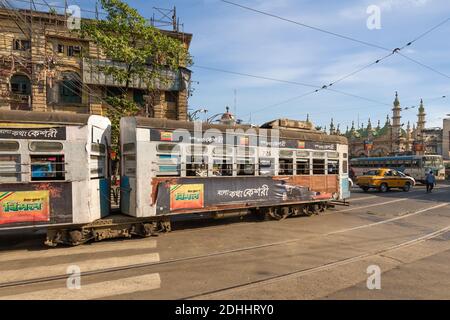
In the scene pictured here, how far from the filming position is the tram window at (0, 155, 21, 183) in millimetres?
6738

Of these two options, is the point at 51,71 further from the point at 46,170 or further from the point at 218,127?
the point at 218,127

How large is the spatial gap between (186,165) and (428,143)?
300ft

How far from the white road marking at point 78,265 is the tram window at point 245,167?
412 centimetres

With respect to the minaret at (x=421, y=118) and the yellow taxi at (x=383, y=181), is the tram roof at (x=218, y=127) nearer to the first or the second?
the yellow taxi at (x=383, y=181)

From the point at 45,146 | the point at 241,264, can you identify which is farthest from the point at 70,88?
the point at 241,264

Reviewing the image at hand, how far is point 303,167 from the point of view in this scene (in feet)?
37.5

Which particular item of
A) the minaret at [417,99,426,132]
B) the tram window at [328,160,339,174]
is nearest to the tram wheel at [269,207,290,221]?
the tram window at [328,160,339,174]

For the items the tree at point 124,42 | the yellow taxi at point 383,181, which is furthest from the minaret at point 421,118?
the tree at point 124,42

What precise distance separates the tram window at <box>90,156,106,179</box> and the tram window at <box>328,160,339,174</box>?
29.2 feet

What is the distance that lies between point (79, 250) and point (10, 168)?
252 centimetres

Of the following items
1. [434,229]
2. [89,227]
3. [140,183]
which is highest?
[140,183]
